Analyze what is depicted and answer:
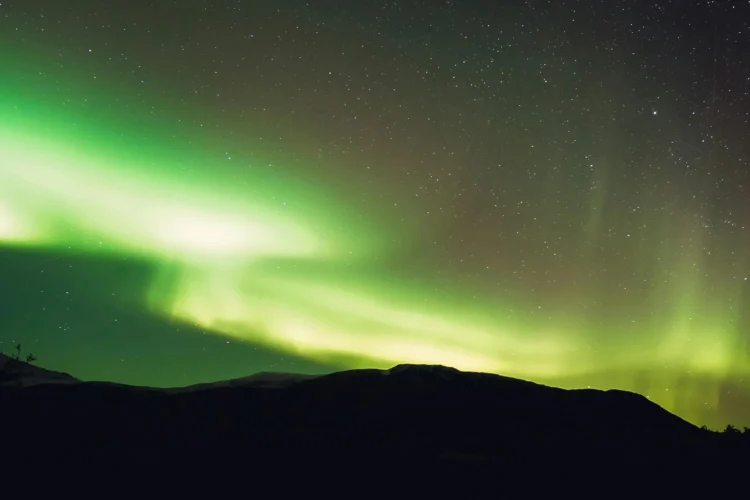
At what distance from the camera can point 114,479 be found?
1992 cm

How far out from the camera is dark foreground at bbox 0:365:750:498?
64.1 feet

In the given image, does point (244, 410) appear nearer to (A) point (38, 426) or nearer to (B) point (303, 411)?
(B) point (303, 411)

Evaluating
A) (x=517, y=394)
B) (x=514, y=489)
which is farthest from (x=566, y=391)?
(x=514, y=489)

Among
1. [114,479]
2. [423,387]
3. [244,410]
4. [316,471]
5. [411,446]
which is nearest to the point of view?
[114,479]

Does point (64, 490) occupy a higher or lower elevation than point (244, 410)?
lower

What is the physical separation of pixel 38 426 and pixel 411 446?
75.1 feet

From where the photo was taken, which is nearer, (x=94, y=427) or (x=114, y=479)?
(x=114, y=479)

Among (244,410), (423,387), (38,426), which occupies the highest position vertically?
(423,387)

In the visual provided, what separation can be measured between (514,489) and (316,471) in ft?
25.2

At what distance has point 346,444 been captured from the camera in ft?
86.7

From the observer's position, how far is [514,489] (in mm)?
18656

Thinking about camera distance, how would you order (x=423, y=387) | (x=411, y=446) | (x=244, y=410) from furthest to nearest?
(x=423, y=387) → (x=244, y=410) → (x=411, y=446)

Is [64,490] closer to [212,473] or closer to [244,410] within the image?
[212,473]

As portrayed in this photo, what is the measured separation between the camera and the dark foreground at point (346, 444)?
19.5 m
